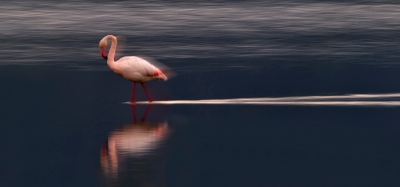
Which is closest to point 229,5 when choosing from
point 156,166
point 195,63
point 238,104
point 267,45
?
point 267,45

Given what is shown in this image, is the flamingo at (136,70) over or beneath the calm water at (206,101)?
over

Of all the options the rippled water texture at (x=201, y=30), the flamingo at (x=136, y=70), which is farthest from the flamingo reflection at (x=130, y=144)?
the rippled water texture at (x=201, y=30)

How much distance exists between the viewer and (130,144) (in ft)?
24.8

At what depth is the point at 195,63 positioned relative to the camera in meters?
11.8

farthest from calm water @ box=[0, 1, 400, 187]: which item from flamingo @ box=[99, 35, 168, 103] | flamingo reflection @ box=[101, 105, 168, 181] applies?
flamingo @ box=[99, 35, 168, 103]

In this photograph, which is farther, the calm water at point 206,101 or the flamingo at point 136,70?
the flamingo at point 136,70

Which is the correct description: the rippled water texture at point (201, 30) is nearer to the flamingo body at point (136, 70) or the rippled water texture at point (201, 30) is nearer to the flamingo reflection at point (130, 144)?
the flamingo body at point (136, 70)

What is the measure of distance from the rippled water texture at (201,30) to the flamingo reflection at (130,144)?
10.5 feet

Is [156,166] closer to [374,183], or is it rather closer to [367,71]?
[374,183]

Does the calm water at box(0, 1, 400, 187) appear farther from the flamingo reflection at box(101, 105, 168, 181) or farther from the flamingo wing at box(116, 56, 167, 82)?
the flamingo wing at box(116, 56, 167, 82)

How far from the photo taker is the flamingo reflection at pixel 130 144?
700 centimetres

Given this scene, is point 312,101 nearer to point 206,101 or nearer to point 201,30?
point 206,101

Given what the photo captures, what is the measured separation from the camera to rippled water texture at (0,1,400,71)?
12.5 meters

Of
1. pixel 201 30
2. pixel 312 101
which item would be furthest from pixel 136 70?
pixel 201 30
